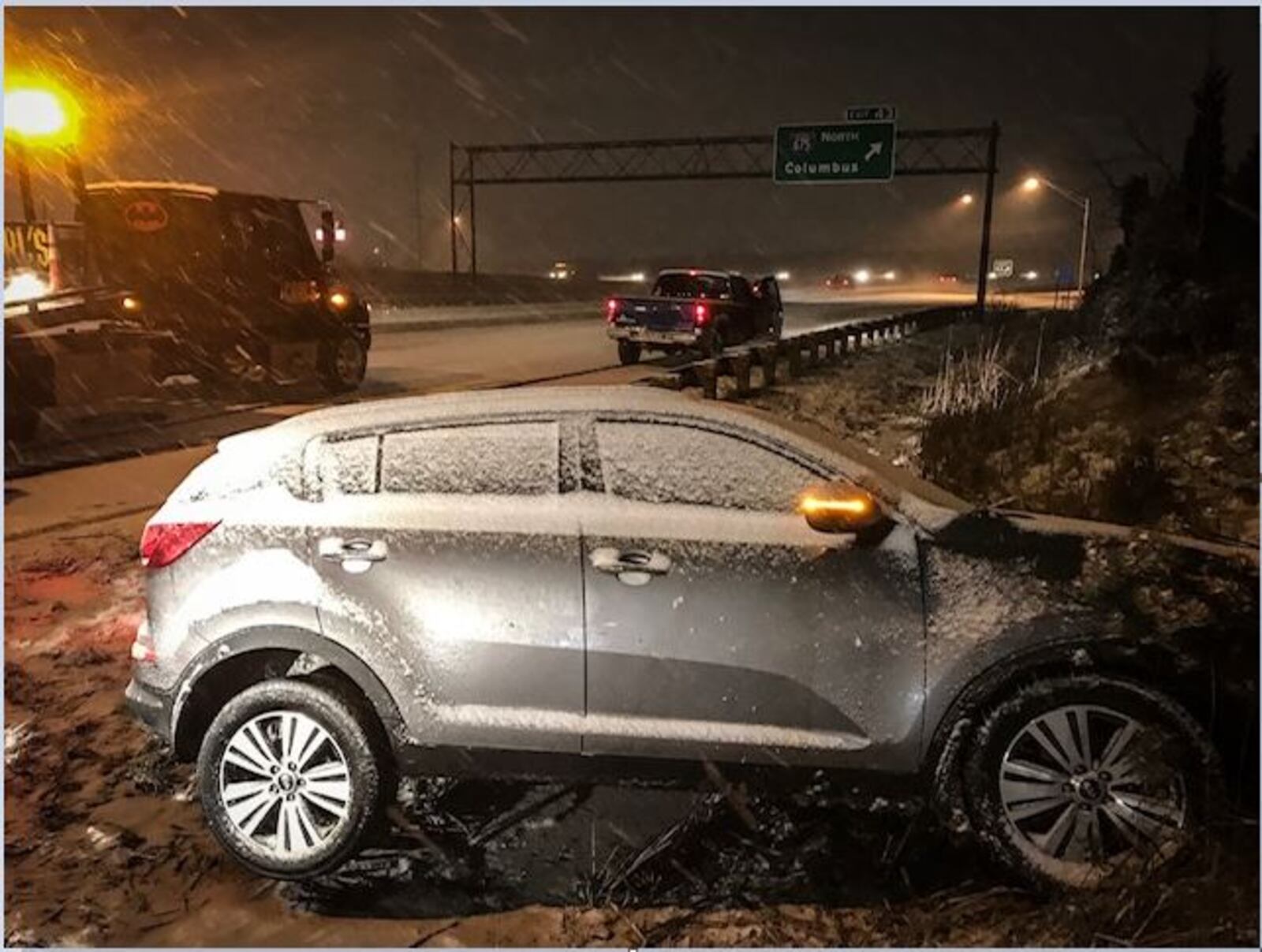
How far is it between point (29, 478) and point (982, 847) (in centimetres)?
952

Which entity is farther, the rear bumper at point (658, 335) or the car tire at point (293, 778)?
the rear bumper at point (658, 335)

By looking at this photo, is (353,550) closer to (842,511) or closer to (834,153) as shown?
(842,511)

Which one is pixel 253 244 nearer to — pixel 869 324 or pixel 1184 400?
pixel 1184 400

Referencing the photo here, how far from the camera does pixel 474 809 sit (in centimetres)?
422

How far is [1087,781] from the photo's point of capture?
346 cm

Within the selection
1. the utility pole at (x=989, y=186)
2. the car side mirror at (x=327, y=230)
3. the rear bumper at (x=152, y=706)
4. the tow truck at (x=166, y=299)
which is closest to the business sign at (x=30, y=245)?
the tow truck at (x=166, y=299)

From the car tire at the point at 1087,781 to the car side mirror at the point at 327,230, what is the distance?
13042mm

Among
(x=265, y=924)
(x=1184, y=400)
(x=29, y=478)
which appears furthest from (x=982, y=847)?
(x=29, y=478)

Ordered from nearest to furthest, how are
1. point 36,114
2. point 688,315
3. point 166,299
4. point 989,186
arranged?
point 36,114, point 166,299, point 688,315, point 989,186

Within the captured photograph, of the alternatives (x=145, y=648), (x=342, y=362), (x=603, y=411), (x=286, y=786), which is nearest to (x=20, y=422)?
(x=342, y=362)

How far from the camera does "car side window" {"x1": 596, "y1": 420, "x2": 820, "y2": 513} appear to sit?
3.72m

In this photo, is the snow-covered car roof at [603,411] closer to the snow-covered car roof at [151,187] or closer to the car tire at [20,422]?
the car tire at [20,422]

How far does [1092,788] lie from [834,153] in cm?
3029

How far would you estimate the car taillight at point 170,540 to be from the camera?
376 cm
